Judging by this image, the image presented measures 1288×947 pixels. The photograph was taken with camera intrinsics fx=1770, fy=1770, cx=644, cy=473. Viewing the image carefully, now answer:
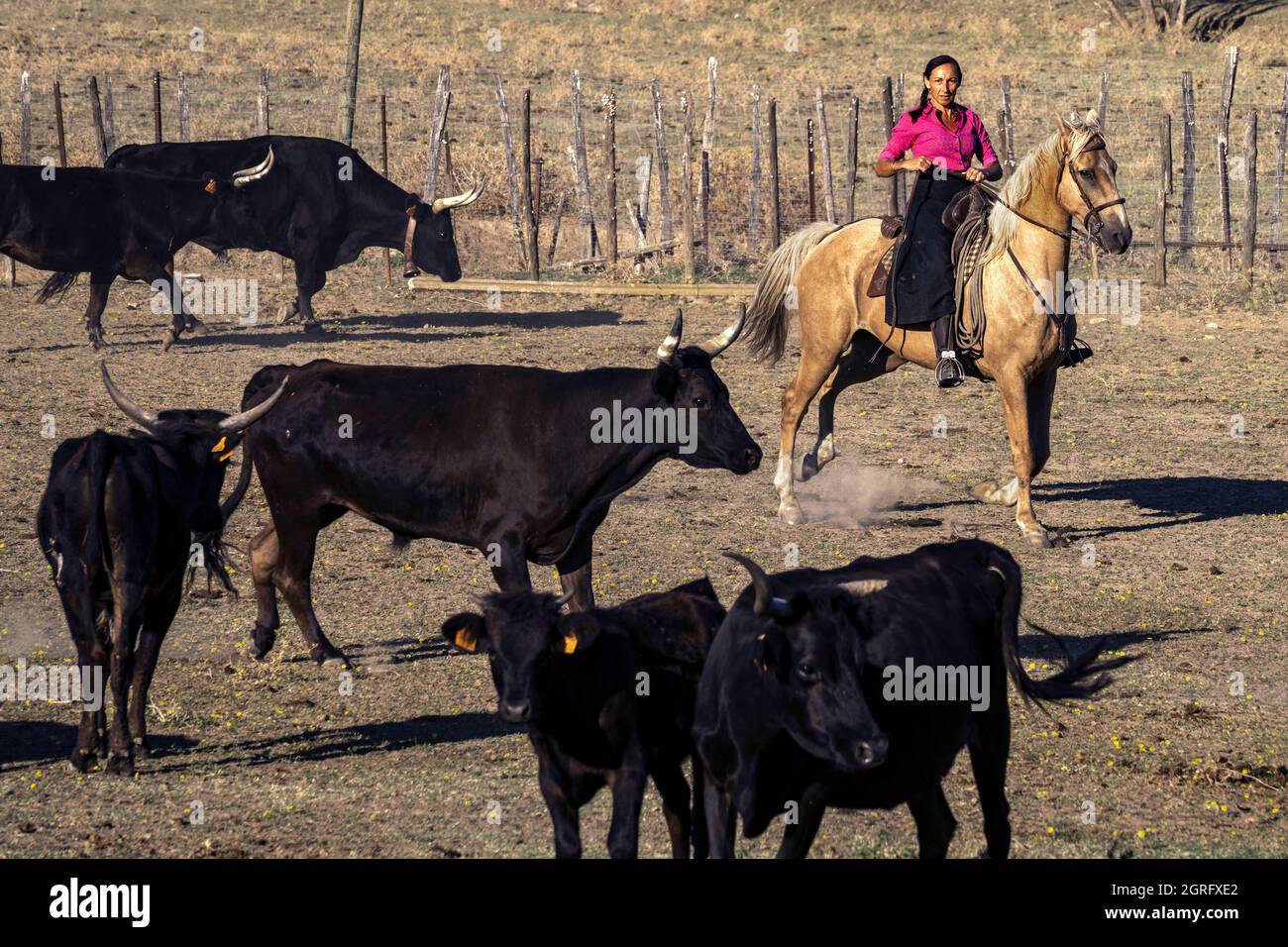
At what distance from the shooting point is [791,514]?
40.8 feet

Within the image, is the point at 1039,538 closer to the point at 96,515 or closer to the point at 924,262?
the point at 924,262

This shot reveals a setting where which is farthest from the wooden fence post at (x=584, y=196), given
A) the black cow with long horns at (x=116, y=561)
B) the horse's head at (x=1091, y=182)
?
the black cow with long horns at (x=116, y=561)

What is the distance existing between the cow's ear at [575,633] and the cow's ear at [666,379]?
3.04 m

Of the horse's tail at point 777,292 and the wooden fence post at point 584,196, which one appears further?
the wooden fence post at point 584,196

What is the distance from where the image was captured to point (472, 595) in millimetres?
10422

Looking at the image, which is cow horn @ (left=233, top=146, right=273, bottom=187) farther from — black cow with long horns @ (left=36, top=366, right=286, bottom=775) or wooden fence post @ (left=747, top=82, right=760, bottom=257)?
black cow with long horns @ (left=36, top=366, right=286, bottom=775)

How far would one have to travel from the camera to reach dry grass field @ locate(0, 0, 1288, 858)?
7094 millimetres

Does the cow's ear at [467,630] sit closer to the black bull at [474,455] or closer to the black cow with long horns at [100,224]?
the black bull at [474,455]

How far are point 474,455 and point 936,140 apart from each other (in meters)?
5.23

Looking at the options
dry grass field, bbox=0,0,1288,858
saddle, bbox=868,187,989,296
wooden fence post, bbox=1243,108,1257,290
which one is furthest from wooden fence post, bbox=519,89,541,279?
saddle, bbox=868,187,989,296

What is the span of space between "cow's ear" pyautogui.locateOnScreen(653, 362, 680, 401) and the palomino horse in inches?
138

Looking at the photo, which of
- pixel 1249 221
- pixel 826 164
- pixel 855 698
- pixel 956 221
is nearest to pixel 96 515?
pixel 855 698

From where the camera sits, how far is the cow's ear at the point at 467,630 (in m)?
6.06
